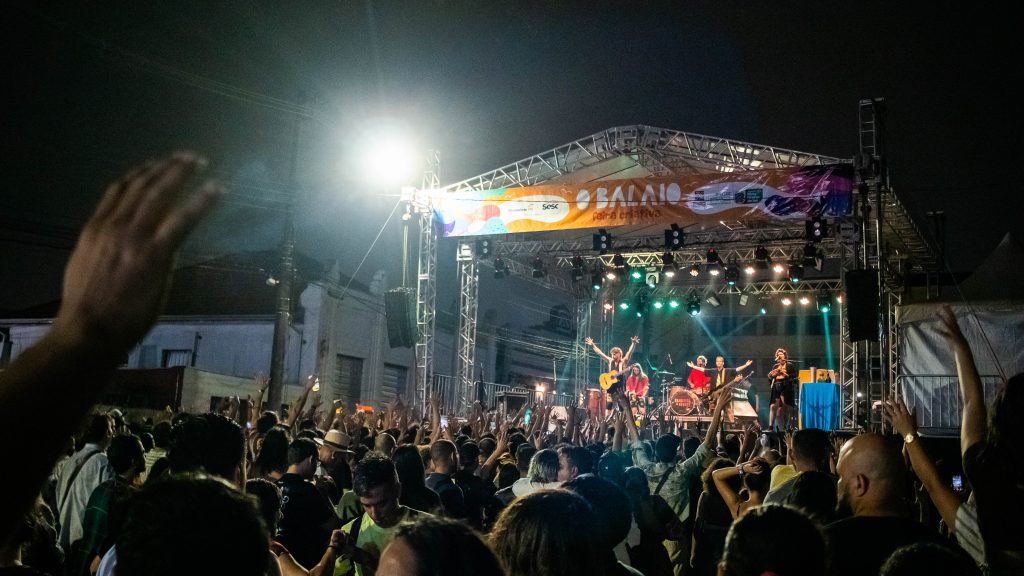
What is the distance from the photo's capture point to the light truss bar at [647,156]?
17.0m

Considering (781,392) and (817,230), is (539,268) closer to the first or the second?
(781,392)

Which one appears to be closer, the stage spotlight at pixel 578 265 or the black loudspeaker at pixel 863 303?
the black loudspeaker at pixel 863 303

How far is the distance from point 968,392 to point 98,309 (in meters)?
3.31

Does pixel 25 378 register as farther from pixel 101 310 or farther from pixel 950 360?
pixel 950 360

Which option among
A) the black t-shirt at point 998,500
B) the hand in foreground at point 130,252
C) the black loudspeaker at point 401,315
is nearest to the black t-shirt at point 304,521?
the black t-shirt at point 998,500

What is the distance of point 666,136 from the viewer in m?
17.6

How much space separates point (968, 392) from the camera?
325 centimetres

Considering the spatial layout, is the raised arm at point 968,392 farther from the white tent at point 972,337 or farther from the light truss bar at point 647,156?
the light truss bar at point 647,156

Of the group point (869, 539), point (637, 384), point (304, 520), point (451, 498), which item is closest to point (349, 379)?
point (637, 384)

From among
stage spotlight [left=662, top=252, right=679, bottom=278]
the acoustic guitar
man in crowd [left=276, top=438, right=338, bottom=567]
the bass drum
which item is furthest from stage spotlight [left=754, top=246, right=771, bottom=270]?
man in crowd [left=276, top=438, right=338, bottom=567]

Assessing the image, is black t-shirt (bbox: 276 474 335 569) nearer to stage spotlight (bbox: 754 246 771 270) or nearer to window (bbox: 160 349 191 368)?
stage spotlight (bbox: 754 246 771 270)

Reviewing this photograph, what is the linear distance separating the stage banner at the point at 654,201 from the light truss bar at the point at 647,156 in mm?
595

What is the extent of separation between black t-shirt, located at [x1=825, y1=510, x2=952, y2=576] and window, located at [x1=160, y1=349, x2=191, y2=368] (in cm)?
2883

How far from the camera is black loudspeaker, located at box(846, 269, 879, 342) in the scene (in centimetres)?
1395
